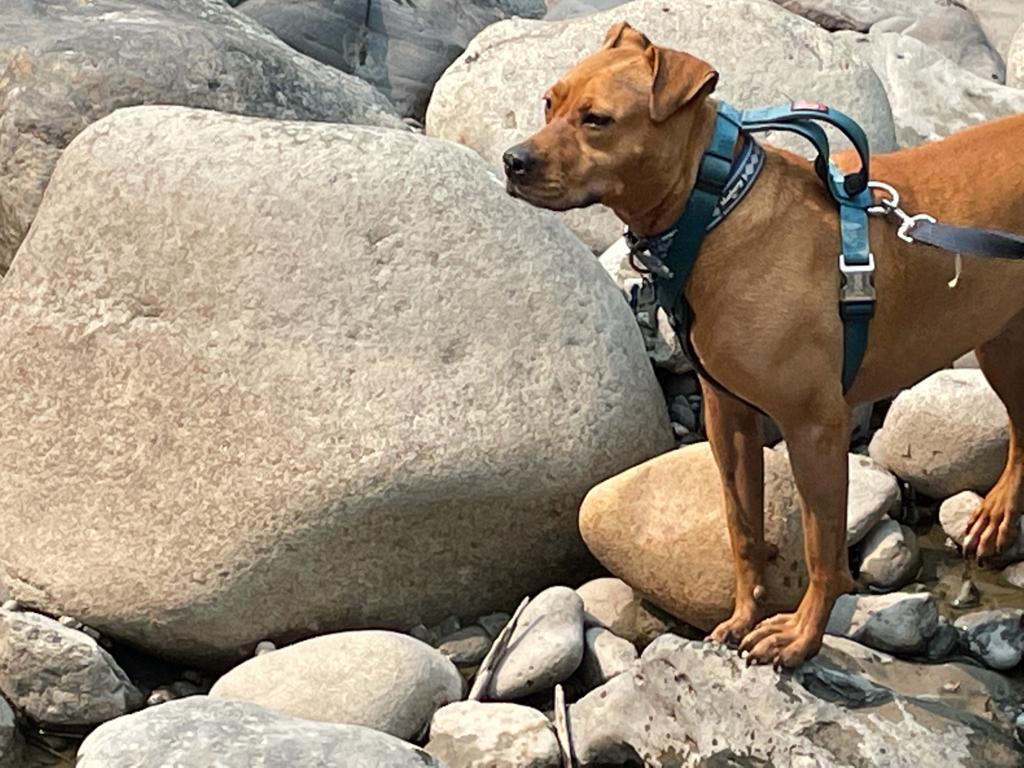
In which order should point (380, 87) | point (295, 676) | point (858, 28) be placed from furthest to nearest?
1. point (858, 28)
2. point (380, 87)
3. point (295, 676)

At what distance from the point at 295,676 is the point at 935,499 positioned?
3086mm

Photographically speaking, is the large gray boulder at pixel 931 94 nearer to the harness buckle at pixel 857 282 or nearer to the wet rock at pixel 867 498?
the wet rock at pixel 867 498

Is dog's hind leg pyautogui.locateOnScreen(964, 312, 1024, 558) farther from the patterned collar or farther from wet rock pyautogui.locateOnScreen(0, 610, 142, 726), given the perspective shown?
wet rock pyautogui.locateOnScreen(0, 610, 142, 726)

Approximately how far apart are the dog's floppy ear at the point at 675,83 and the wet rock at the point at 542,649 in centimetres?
223

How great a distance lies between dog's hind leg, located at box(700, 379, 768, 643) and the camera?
15.9 feet

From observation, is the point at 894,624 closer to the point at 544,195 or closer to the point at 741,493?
the point at 741,493

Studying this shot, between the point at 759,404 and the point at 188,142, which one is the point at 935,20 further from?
the point at 759,404

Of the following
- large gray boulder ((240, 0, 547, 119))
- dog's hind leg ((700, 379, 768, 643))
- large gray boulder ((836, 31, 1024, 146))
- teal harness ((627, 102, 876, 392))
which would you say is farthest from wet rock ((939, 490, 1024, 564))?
large gray boulder ((240, 0, 547, 119))

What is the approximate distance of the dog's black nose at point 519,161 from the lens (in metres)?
3.92

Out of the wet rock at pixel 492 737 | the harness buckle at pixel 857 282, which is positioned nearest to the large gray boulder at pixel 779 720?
the wet rock at pixel 492 737

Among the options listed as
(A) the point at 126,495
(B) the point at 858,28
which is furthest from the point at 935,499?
(B) the point at 858,28

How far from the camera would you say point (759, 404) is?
443 centimetres

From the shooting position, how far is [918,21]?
42.9 ft

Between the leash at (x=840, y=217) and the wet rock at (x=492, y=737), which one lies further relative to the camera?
the wet rock at (x=492, y=737)
